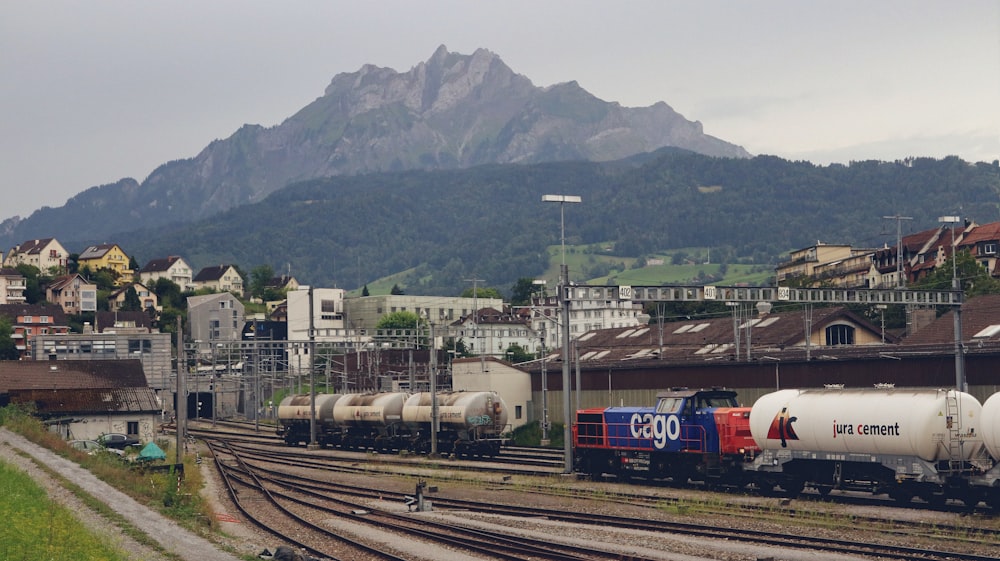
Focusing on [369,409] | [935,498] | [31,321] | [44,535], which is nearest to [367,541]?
[44,535]

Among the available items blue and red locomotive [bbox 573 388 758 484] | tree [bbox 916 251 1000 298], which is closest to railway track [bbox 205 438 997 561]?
blue and red locomotive [bbox 573 388 758 484]

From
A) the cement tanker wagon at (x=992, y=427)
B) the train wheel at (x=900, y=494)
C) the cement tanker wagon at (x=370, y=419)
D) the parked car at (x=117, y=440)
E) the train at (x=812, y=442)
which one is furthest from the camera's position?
the cement tanker wagon at (x=370, y=419)

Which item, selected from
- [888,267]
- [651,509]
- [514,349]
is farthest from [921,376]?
[888,267]

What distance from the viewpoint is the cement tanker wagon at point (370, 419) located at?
2704 inches

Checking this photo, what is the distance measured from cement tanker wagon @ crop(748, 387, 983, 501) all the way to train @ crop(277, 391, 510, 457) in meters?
24.8

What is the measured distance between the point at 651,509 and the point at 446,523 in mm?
7294

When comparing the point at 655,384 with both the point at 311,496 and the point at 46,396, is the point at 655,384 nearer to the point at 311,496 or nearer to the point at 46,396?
the point at 311,496

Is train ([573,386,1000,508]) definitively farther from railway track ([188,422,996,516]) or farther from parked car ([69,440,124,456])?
parked car ([69,440,124,456])

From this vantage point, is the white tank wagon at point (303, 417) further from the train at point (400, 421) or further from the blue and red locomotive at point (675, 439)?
the blue and red locomotive at point (675, 439)

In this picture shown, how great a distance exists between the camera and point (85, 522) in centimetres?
3103

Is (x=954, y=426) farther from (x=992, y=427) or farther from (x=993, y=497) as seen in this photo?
(x=993, y=497)

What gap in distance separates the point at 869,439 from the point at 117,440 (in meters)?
51.2

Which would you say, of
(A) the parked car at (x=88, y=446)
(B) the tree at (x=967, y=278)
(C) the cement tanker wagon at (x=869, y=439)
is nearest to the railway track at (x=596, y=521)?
(C) the cement tanker wagon at (x=869, y=439)

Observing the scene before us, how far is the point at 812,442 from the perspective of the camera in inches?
1433
